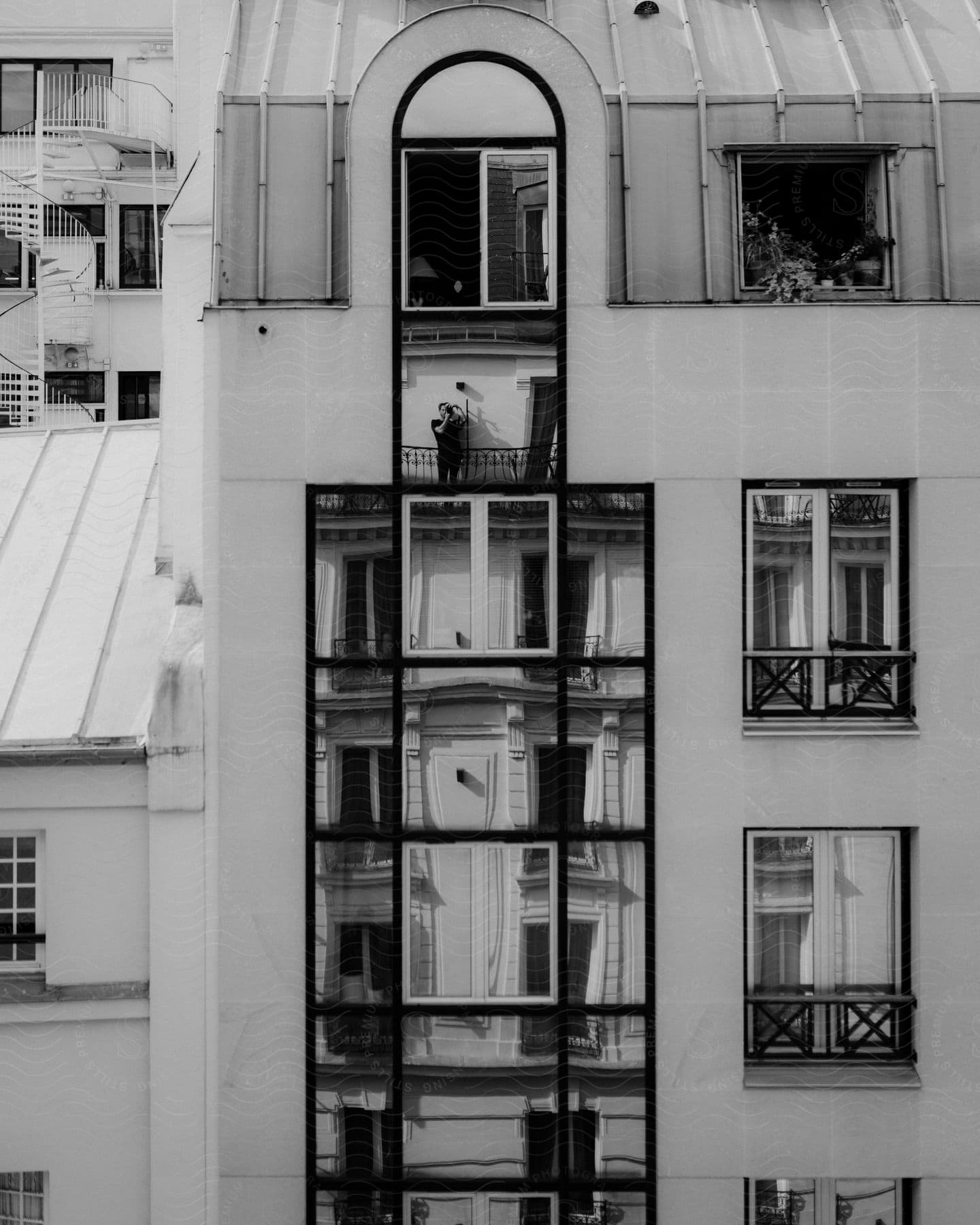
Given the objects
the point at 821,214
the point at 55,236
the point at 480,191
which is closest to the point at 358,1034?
the point at 480,191

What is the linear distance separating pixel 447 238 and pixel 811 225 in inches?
164

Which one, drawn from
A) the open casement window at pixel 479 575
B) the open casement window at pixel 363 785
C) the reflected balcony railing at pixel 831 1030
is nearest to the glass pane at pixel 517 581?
the open casement window at pixel 479 575

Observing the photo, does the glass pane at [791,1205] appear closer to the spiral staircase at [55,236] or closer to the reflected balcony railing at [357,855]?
the reflected balcony railing at [357,855]

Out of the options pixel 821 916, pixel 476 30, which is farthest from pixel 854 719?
pixel 476 30

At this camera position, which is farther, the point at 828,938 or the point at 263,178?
the point at 263,178

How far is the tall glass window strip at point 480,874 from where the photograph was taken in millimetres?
14086

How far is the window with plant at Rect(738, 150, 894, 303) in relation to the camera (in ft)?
48.9

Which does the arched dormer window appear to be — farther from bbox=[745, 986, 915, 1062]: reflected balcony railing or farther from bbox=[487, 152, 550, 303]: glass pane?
bbox=[745, 986, 915, 1062]: reflected balcony railing

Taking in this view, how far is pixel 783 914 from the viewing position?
47.0 ft

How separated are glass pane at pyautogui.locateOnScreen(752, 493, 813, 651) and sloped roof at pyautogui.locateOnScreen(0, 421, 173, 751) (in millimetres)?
6683

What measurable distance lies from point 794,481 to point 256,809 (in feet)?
21.2

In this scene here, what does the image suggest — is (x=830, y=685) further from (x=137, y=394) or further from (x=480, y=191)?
(x=137, y=394)

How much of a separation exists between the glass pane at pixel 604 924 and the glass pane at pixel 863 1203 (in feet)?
9.67

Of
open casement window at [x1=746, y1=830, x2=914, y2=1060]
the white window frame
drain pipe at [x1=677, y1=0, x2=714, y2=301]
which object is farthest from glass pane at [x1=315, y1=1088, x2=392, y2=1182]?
drain pipe at [x1=677, y1=0, x2=714, y2=301]
